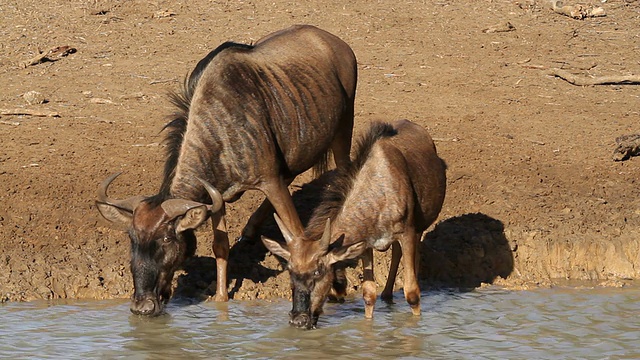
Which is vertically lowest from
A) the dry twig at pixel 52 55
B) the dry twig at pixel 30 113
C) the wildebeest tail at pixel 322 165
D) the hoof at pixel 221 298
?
the hoof at pixel 221 298

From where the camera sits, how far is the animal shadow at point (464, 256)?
34.5ft

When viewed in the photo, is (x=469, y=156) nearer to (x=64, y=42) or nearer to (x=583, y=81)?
(x=583, y=81)

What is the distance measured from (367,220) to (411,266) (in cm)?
60

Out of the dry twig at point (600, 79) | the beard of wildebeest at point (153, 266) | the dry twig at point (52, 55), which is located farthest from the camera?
the dry twig at point (600, 79)

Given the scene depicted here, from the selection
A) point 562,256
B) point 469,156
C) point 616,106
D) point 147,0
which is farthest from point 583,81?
point 147,0

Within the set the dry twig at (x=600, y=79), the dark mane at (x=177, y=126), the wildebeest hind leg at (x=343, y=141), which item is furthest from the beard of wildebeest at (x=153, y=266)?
the dry twig at (x=600, y=79)

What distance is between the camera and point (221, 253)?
9695 millimetres

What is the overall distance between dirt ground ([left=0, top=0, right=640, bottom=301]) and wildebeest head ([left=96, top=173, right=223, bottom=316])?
1205mm

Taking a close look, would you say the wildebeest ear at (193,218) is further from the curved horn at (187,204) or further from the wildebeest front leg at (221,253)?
the wildebeest front leg at (221,253)

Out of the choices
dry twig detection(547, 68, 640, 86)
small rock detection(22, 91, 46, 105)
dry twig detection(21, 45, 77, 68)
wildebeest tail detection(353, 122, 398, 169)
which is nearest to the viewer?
wildebeest tail detection(353, 122, 398, 169)

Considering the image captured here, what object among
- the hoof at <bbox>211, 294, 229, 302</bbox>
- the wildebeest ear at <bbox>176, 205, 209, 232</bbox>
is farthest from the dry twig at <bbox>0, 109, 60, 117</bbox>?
the wildebeest ear at <bbox>176, 205, 209, 232</bbox>

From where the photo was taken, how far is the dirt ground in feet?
34.1

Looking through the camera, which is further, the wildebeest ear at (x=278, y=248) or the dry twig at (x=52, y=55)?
the dry twig at (x=52, y=55)

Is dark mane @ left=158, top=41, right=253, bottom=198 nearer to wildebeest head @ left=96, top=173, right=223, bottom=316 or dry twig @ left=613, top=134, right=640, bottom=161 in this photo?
wildebeest head @ left=96, top=173, right=223, bottom=316
